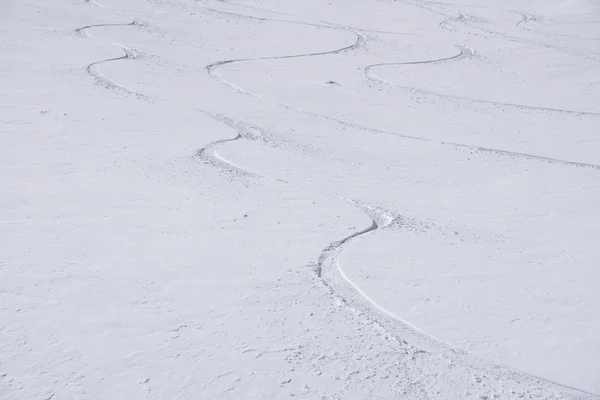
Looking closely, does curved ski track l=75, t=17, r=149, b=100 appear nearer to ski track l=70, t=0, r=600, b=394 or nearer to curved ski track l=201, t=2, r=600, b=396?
ski track l=70, t=0, r=600, b=394

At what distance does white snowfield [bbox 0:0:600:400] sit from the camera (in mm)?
1675

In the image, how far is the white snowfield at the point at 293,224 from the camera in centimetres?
167

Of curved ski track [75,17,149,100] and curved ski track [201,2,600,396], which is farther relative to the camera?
curved ski track [75,17,149,100]

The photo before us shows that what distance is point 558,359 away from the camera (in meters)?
1.73

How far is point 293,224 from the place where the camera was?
2.38 meters

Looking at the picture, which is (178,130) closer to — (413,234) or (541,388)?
(413,234)

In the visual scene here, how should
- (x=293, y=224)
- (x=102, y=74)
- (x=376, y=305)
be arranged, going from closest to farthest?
(x=376, y=305) < (x=293, y=224) < (x=102, y=74)

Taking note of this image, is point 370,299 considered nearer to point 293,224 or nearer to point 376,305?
point 376,305

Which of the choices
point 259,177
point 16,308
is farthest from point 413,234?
point 16,308

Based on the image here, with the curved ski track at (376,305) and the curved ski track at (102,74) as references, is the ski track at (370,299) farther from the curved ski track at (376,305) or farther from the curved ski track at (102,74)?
the curved ski track at (102,74)

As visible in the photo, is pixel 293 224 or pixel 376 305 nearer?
pixel 376 305


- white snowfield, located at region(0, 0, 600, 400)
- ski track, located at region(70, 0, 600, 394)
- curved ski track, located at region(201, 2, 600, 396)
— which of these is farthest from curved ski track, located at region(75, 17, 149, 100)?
curved ski track, located at region(201, 2, 600, 396)

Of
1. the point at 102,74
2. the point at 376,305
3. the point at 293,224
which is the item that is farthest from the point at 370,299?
the point at 102,74

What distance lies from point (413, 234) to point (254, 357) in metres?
0.79
